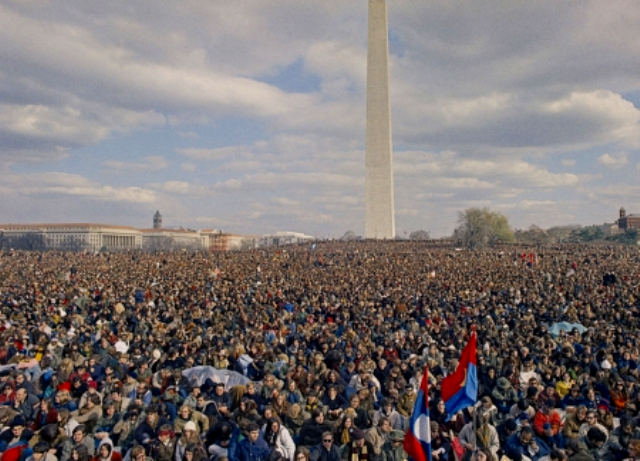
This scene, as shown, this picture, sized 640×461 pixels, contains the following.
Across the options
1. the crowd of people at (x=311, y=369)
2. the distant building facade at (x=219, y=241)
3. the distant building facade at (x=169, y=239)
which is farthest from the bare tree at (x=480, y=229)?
the distant building facade at (x=169, y=239)

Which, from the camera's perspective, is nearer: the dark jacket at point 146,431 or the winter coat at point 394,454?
the winter coat at point 394,454

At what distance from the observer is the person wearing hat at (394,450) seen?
624 centimetres

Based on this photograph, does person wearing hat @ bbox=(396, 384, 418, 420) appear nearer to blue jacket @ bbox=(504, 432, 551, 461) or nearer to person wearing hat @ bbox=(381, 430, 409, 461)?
person wearing hat @ bbox=(381, 430, 409, 461)

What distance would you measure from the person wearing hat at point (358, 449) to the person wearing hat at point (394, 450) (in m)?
0.20

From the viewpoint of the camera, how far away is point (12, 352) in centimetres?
1122

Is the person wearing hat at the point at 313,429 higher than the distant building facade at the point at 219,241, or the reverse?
the distant building facade at the point at 219,241

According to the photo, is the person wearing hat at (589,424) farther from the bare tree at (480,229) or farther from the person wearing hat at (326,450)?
the bare tree at (480,229)

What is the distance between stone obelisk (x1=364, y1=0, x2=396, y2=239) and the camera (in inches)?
2271

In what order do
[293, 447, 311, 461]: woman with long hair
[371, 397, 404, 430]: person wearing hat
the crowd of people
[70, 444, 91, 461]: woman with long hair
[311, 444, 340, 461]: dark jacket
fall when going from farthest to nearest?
1. [371, 397, 404, 430]: person wearing hat
2. the crowd of people
3. [311, 444, 340, 461]: dark jacket
4. [70, 444, 91, 461]: woman with long hair
5. [293, 447, 311, 461]: woman with long hair

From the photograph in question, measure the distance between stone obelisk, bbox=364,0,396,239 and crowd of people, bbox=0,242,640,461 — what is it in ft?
132

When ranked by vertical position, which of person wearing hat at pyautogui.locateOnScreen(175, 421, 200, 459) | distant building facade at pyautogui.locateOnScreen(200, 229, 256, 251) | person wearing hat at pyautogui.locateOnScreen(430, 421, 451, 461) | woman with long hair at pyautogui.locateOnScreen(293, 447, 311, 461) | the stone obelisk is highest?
the stone obelisk

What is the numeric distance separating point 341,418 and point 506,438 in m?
2.07

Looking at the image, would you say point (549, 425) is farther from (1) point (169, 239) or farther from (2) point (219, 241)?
(2) point (219, 241)

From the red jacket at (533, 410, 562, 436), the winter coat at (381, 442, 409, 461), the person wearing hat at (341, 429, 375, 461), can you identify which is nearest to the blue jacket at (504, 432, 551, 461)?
the red jacket at (533, 410, 562, 436)
